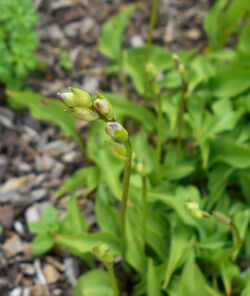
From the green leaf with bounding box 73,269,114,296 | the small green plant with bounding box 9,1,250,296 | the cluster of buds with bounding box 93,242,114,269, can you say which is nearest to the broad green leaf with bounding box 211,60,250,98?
the small green plant with bounding box 9,1,250,296

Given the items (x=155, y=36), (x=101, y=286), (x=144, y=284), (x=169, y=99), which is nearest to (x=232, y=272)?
(x=144, y=284)

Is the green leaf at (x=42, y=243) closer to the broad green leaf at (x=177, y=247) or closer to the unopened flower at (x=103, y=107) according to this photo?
the broad green leaf at (x=177, y=247)

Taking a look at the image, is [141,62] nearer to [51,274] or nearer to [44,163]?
[44,163]

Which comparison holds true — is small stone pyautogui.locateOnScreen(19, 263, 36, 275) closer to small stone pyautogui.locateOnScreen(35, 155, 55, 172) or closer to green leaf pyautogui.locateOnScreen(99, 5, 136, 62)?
small stone pyautogui.locateOnScreen(35, 155, 55, 172)

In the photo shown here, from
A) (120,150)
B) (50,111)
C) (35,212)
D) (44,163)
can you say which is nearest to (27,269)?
(35,212)

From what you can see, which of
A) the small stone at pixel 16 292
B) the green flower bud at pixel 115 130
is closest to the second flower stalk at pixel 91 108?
the green flower bud at pixel 115 130

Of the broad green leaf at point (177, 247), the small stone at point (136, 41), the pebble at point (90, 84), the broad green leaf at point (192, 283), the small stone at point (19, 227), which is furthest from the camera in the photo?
the small stone at point (136, 41)

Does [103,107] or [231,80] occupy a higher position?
[103,107]
